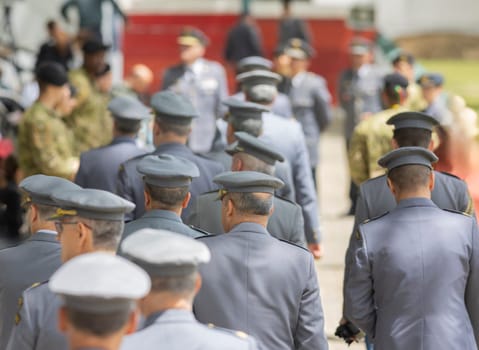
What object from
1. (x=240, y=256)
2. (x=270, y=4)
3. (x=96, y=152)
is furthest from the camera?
(x=270, y=4)

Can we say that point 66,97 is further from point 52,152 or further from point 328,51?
point 328,51

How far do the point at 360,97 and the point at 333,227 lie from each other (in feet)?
6.25

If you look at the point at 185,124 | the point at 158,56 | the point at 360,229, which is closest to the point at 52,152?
the point at 185,124

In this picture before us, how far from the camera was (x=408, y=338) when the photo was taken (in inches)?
215

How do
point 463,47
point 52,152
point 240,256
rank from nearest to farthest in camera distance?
point 240,256
point 52,152
point 463,47

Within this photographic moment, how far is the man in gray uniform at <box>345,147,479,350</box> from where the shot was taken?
5449 mm

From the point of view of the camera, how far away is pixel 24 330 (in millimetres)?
4359

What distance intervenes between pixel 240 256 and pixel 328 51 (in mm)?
17981


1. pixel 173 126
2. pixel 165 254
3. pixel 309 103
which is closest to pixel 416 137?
pixel 173 126

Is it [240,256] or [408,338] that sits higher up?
[240,256]

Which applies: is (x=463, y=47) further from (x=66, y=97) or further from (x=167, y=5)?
(x=66, y=97)

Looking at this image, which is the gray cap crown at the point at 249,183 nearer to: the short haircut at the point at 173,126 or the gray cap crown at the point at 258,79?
the short haircut at the point at 173,126

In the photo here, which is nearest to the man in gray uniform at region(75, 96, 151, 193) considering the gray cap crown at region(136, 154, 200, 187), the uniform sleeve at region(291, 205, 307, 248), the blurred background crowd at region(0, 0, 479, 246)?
the blurred background crowd at region(0, 0, 479, 246)

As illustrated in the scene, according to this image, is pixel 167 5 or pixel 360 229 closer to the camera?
pixel 360 229
